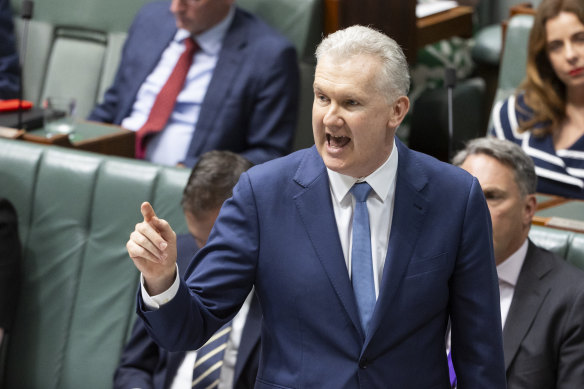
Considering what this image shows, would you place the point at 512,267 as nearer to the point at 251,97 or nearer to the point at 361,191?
the point at 361,191

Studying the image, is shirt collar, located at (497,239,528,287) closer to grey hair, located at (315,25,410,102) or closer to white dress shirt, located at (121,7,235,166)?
grey hair, located at (315,25,410,102)

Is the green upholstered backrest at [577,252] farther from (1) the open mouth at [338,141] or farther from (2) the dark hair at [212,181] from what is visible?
(1) the open mouth at [338,141]

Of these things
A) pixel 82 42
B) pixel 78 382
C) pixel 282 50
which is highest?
pixel 282 50

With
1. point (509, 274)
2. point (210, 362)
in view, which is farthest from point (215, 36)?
point (509, 274)

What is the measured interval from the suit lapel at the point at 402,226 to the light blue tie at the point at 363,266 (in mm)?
22

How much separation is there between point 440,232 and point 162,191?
1.04 m

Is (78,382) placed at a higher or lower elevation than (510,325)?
lower

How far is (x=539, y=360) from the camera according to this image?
1.70 metres

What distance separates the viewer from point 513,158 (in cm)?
187

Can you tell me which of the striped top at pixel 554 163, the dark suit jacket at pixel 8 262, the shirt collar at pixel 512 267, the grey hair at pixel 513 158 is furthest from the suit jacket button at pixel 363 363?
the striped top at pixel 554 163

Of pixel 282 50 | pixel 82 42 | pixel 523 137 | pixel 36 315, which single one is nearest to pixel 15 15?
pixel 82 42

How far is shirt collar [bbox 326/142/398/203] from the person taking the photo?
1276 mm

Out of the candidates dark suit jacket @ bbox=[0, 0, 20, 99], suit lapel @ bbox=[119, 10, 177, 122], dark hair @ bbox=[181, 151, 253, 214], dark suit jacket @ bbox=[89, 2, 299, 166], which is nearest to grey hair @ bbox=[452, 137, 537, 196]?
dark hair @ bbox=[181, 151, 253, 214]

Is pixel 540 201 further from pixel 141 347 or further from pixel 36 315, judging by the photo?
pixel 36 315
